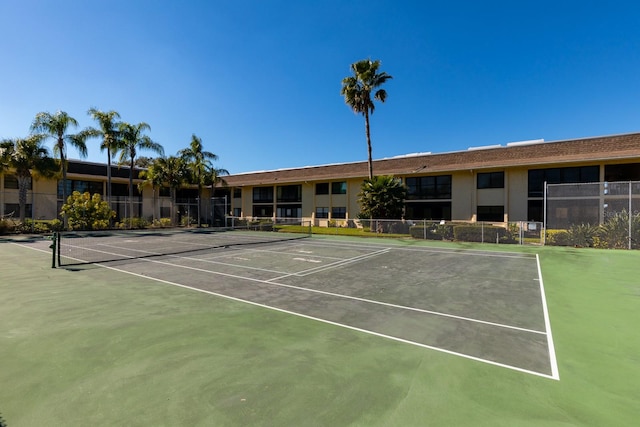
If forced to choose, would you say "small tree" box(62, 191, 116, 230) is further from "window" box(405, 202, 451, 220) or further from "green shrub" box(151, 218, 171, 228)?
"window" box(405, 202, 451, 220)

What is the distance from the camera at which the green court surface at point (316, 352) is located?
320 cm

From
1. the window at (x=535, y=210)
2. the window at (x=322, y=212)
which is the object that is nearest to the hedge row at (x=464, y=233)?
the window at (x=535, y=210)

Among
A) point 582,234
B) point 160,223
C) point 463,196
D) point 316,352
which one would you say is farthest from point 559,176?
point 160,223

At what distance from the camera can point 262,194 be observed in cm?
4812

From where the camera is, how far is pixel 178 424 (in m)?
2.95

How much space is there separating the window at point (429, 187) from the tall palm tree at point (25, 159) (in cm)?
3606

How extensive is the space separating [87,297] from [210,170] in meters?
36.0

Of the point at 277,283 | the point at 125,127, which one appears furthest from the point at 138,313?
Result: the point at 125,127

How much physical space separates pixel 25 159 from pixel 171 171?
13.6 meters

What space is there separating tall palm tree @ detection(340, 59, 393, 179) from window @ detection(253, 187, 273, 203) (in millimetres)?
20079

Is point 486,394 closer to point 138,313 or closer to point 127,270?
point 138,313

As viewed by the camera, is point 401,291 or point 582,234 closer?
point 401,291

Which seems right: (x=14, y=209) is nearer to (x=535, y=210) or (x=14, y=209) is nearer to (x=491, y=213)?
(x=491, y=213)

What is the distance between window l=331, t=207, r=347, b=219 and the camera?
3934 centimetres
